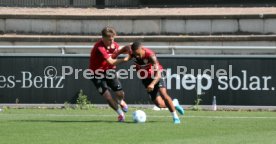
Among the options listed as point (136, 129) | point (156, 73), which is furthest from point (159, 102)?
point (136, 129)

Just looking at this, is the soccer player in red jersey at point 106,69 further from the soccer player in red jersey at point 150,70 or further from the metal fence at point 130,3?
the metal fence at point 130,3

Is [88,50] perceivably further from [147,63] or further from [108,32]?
[147,63]

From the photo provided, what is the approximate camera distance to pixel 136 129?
1586cm

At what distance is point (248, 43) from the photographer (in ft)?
94.0

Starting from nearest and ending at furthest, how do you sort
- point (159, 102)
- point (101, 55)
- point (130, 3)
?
point (159, 102) < point (101, 55) < point (130, 3)

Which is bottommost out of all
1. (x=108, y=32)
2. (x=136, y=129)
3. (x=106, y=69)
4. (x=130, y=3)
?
(x=136, y=129)

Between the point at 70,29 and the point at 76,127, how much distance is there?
49.8 ft

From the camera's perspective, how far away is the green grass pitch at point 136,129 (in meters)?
13.9

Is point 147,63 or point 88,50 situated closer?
point 147,63

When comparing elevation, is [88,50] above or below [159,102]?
above

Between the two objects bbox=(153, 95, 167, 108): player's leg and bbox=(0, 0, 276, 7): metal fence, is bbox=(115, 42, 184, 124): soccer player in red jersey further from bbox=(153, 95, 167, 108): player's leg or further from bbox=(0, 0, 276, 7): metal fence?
bbox=(0, 0, 276, 7): metal fence

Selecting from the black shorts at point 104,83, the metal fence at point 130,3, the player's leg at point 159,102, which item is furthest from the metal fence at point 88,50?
the metal fence at point 130,3

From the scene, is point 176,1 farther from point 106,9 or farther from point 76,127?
point 76,127

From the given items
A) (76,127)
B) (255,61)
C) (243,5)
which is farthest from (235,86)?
(243,5)
